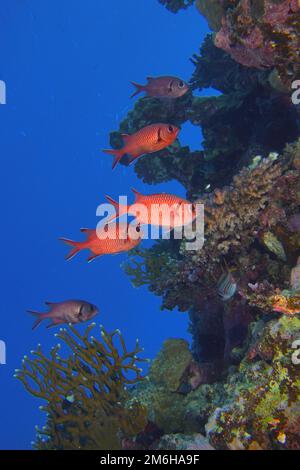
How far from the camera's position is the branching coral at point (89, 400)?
477 cm

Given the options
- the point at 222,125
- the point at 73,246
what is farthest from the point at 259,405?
the point at 222,125

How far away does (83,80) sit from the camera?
91812 millimetres

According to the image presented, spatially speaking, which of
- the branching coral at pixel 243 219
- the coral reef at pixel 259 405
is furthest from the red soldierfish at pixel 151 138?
the coral reef at pixel 259 405

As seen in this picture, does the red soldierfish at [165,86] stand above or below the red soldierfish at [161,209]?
above

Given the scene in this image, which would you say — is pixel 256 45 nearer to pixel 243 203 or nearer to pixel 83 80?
pixel 243 203

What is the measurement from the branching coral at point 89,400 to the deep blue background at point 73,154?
7471 cm

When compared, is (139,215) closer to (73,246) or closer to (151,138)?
(73,246)

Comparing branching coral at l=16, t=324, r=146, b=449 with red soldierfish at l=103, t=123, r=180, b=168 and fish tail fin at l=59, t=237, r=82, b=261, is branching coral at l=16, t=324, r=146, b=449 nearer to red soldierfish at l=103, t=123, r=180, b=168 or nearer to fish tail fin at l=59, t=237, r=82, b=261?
fish tail fin at l=59, t=237, r=82, b=261

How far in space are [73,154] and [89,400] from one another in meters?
98.4

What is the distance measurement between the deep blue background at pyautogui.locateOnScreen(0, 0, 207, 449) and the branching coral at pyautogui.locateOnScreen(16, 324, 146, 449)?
245 feet

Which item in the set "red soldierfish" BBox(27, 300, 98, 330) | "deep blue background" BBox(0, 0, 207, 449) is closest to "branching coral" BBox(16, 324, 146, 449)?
"red soldierfish" BBox(27, 300, 98, 330)

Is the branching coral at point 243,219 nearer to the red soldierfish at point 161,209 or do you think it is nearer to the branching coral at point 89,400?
the red soldierfish at point 161,209

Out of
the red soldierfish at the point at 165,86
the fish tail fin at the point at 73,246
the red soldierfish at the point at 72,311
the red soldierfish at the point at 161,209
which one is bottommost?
the red soldierfish at the point at 72,311

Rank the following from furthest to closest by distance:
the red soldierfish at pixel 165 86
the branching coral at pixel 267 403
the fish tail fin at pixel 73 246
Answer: the red soldierfish at pixel 165 86 < the fish tail fin at pixel 73 246 < the branching coral at pixel 267 403
